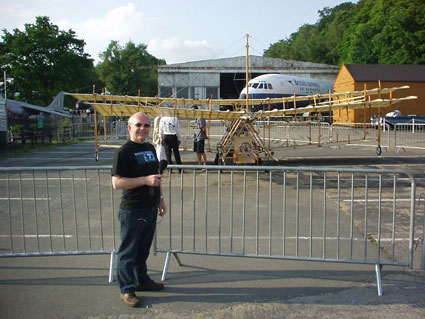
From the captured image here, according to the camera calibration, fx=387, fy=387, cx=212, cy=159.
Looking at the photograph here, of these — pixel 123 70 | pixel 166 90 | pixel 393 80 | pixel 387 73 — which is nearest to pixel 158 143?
pixel 393 80

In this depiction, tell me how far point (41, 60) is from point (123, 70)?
25055mm

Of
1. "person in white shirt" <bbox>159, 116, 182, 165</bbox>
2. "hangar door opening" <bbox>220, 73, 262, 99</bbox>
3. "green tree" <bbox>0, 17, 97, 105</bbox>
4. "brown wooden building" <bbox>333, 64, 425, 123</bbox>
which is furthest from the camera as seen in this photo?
"hangar door opening" <bbox>220, 73, 262, 99</bbox>

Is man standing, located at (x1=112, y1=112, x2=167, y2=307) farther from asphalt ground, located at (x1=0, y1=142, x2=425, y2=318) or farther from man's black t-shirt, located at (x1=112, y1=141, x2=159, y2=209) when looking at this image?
asphalt ground, located at (x1=0, y1=142, x2=425, y2=318)

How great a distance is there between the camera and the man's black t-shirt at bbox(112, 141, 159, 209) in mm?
3799

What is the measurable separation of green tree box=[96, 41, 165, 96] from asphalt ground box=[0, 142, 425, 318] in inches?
2742

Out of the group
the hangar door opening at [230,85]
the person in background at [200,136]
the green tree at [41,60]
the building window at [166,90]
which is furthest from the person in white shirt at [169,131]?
the green tree at [41,60]

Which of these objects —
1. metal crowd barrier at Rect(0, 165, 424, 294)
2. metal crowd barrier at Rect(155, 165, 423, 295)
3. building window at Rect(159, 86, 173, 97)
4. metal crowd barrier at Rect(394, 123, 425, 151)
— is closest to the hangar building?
building window at Rect(159, 86, 173, 97)

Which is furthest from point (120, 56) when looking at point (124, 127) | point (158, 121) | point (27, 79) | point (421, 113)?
point (158, 121)

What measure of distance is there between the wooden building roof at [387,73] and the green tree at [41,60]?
119ft

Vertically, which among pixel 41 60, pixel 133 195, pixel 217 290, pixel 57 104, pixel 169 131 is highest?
pixel 41 60

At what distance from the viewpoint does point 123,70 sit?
7525cm

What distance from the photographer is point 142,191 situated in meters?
3.91

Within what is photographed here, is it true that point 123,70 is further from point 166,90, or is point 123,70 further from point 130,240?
point 130,240

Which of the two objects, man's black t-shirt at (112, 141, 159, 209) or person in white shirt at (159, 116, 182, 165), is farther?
person in white shirt at (159, 116, 182, 165)
